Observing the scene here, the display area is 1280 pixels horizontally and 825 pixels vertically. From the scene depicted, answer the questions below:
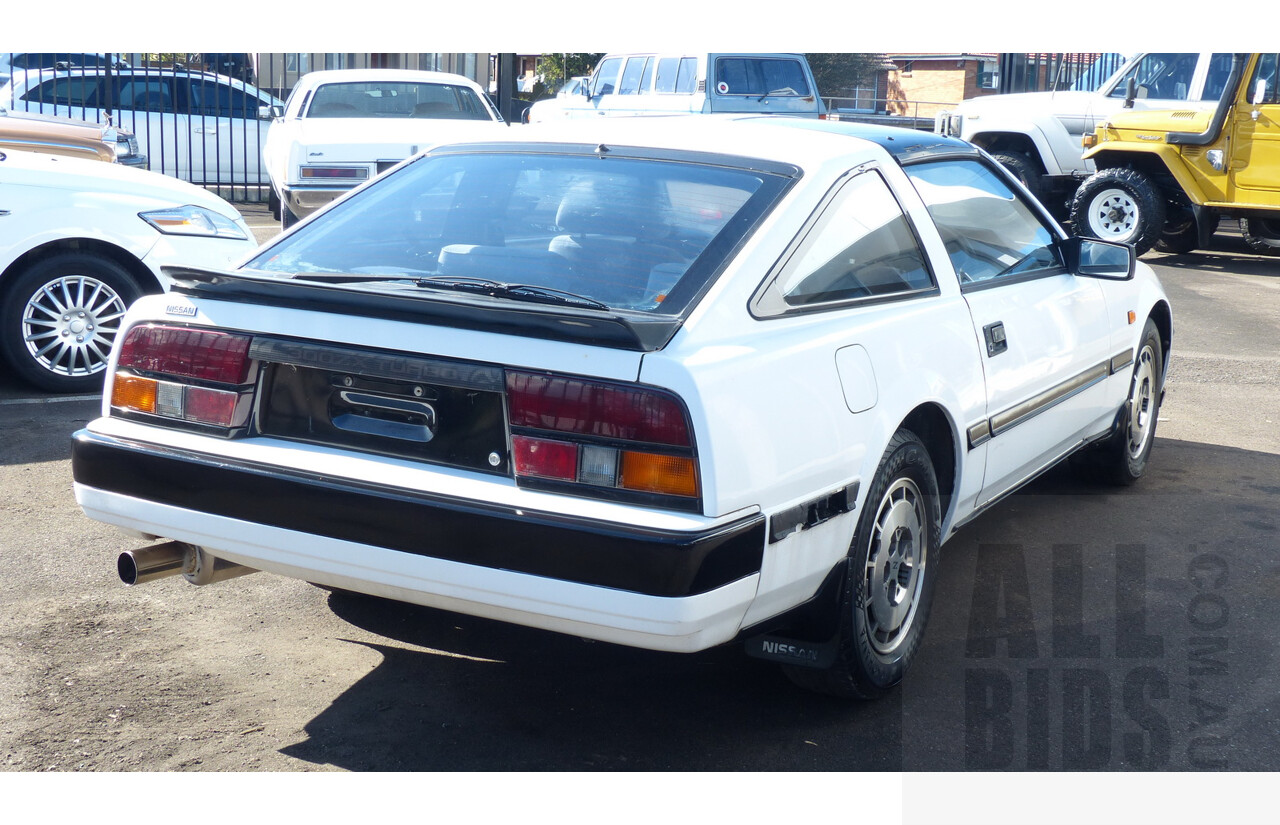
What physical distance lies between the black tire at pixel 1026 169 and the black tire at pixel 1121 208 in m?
1.59

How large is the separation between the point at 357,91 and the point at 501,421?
10.1 m

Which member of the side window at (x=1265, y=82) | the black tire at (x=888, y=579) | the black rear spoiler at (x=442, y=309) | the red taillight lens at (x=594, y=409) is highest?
the side window at (x=1265, y=82)

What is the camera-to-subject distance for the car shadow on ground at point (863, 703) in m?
3.17

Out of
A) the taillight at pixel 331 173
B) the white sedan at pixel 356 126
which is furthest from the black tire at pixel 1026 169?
the taillight at pixel 331 173

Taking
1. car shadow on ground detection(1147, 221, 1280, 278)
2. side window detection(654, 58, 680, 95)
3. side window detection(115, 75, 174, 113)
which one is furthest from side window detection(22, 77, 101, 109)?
car shadow on ground detection(1147, 221, 1280, 278)

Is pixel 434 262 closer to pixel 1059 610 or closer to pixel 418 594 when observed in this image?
pixel 418 594

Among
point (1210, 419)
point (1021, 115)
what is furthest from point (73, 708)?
point (1021, 115)

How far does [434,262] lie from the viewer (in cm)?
339

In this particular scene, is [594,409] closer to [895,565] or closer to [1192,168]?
[895,565]

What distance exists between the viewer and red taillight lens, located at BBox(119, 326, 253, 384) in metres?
3.09

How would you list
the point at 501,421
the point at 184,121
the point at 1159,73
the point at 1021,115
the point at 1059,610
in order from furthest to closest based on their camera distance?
the point at 184,121
the point at 1021,115
the point at 1159,73
the point at 1059,610
the point at 501,421

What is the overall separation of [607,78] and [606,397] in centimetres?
1756

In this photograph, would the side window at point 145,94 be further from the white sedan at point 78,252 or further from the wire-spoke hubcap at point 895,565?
the wire-spoke hubcap at point 895,565

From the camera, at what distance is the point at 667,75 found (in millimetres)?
18266
